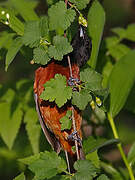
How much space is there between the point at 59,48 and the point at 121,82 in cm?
66

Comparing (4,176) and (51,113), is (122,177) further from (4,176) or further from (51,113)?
(4,176)

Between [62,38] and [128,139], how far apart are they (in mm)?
2125

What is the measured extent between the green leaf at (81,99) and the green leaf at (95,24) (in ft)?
1.49

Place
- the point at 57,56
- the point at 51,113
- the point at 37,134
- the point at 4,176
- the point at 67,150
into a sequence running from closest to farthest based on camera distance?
the point at 57,56
the point at 51,113
the point at 67,150
the point at 37,134
the point at 4,176

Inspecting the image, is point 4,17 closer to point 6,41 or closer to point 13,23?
point 13,23

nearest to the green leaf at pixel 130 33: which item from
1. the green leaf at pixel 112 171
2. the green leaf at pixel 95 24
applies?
the green leaf at pixel 95 24

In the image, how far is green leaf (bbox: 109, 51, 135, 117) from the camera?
2.00m

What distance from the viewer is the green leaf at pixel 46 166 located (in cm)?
143

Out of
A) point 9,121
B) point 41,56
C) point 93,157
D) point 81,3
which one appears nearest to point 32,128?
point 9,121

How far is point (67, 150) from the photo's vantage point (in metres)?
1.96

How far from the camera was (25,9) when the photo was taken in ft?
7.29

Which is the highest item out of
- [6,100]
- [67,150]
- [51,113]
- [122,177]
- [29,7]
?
[29,7]

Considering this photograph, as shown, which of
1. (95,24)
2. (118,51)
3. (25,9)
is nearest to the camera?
(95,24)

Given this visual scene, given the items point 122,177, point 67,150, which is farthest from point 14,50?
point 122,177
